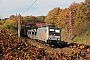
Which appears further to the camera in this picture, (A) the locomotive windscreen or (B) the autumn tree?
(B) the autumn tree

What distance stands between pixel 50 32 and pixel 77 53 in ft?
72.6

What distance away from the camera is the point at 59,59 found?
10133 mm

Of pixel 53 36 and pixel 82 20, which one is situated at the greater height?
pixel 82 20

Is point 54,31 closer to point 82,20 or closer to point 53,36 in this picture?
point 53,36

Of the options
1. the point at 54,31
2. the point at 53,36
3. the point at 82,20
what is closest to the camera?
the point at 53,36

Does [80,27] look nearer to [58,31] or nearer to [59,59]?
[58,31]

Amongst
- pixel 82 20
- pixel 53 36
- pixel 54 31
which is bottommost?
pixel 53 36

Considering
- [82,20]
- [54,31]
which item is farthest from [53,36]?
[82,20]

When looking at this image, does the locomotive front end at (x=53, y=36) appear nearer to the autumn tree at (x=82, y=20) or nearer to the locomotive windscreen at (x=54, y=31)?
the locomotive windscreen at (x=54, y=31)

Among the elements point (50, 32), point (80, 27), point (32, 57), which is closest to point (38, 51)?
point (32, 57)

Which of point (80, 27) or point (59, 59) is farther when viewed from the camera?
point (80, 27)

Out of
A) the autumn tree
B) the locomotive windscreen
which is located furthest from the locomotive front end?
the autumn tree

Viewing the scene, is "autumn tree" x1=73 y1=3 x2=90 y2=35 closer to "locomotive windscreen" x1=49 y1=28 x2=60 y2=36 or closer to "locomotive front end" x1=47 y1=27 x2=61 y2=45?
→ "locomotive windscreen" x1=49 y1=28 x2=60 y2=36

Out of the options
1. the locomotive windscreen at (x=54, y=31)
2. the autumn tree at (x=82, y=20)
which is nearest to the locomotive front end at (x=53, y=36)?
the locomotive windscreen at (x=54, y=31)
